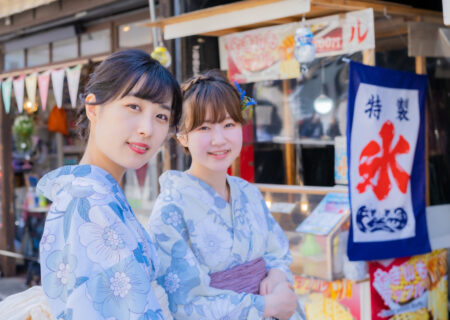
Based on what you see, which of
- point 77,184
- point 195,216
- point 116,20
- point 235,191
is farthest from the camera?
point 116,20

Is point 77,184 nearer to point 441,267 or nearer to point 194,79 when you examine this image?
point 194,79

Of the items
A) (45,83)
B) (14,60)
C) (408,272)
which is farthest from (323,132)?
(14,60)

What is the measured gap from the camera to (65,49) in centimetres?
772

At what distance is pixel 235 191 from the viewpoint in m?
2.96

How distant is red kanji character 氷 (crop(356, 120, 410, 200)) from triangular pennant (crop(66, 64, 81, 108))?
3713 millimetres

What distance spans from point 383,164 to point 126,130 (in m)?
3.40

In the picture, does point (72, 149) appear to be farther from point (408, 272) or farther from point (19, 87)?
point (408, 272)

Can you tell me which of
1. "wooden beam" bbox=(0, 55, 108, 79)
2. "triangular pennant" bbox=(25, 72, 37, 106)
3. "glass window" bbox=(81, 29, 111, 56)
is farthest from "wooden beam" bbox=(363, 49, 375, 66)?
"triangular pennant" bbox=(25, 72, 37, 106)

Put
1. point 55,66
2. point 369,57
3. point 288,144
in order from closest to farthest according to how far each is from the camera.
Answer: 1. point 369,57
2. point 288,144
3. point 55,66

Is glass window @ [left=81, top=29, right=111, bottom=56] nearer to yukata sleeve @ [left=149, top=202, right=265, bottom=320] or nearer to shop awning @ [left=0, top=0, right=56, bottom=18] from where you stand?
shop awning @ [left=0, top=0, right=56, bottom=18]

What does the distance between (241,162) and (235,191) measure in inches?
124

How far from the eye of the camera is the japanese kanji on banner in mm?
4590

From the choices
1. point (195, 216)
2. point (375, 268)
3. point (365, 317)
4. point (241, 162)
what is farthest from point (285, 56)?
point (195, 216)

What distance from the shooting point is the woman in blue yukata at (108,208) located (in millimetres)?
1691
